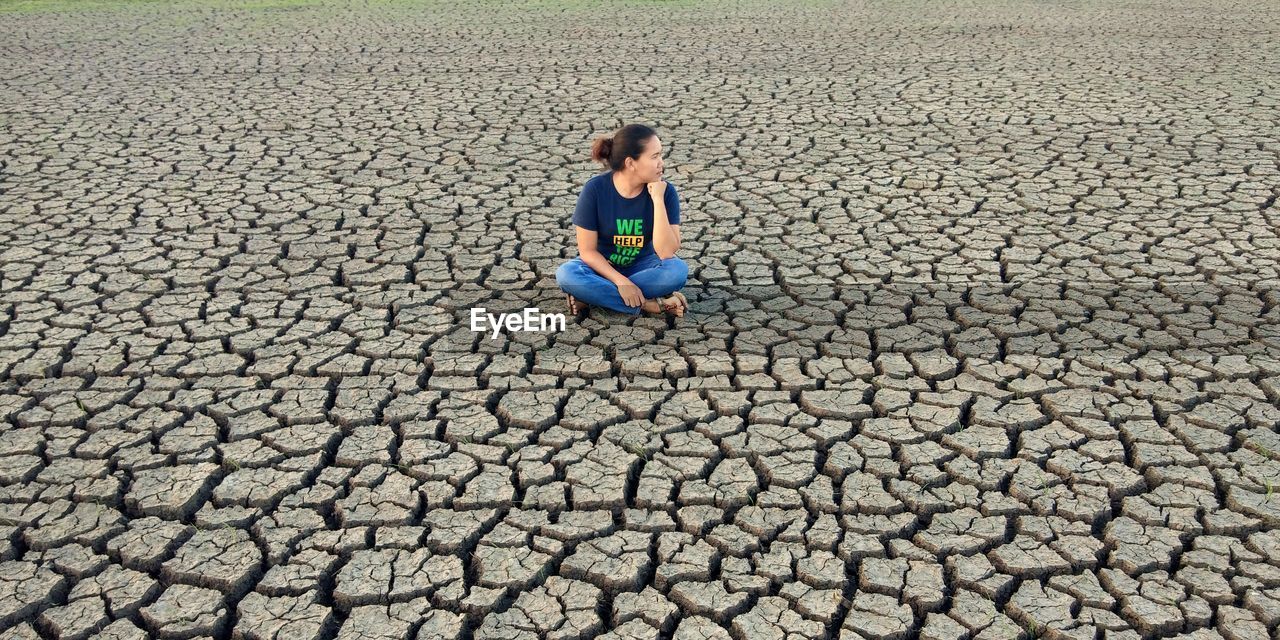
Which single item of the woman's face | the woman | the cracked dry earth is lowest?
the cracked dry earth

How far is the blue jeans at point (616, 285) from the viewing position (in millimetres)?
5059

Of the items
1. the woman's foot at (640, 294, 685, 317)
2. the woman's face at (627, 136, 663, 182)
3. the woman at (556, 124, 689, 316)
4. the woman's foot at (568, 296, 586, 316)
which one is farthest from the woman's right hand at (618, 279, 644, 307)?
the woman's face at (627, 136, 663, 182)

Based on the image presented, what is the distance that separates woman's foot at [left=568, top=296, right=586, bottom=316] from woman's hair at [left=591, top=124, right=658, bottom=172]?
62cm

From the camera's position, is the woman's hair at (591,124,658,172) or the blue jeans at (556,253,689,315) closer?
the woman's hair at (591,124,658,172)

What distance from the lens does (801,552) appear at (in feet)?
11.5

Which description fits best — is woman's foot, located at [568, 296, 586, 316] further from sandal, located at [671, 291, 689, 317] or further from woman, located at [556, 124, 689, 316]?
sandal, located at [671, 291, 689, 317]

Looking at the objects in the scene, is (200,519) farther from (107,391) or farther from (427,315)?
(427,315)

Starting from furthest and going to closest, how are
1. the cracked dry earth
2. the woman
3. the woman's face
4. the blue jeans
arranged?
the blue jeans → the woman → the woman's face → the cracked dry earth

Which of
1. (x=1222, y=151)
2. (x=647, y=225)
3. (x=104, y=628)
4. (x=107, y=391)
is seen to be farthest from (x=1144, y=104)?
(x=104, y=628)

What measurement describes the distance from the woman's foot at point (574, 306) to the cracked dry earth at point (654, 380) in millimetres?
144

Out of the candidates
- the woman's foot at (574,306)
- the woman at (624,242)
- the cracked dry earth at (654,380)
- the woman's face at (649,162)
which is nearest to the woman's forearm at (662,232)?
the woman at (624,242)

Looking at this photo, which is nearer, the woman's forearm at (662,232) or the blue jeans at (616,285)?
the woman's forearm at (662,232)

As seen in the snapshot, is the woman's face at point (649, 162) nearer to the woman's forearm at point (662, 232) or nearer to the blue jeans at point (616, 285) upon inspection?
the woman's forearm at point (662, 232)

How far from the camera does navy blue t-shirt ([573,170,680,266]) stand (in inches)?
196
